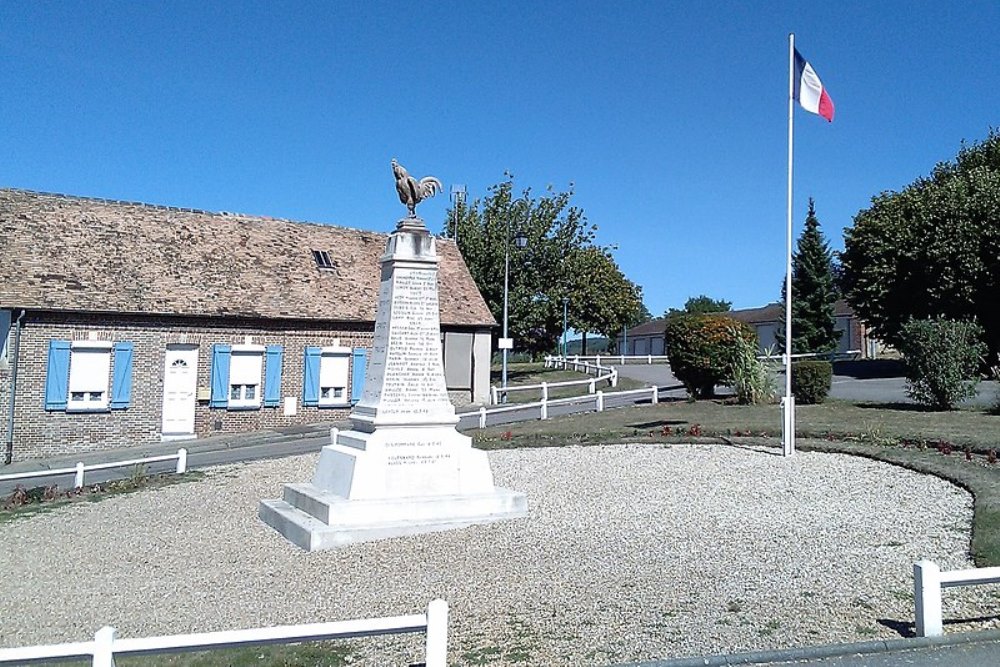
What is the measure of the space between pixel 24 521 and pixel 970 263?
3272 centimetres

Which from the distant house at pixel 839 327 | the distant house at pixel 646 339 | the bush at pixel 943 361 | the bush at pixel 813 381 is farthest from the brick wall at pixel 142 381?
the distant house at pixel 646 339

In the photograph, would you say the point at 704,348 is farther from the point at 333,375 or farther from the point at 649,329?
the point at 649,329

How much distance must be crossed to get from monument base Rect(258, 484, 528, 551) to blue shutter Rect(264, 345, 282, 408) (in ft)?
45.4

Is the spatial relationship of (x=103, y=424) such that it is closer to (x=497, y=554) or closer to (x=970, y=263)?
(x=497, y=554)

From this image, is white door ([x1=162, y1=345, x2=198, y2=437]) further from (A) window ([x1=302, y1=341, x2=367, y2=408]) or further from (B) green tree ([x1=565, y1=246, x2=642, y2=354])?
(B) green tree ([x1=565, y1=246, x2=642, y2=354])

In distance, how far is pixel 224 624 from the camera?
6.79 m

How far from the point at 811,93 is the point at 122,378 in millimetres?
17863

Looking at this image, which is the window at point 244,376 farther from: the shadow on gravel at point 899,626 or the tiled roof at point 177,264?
the shadow on gravel at point 899,626

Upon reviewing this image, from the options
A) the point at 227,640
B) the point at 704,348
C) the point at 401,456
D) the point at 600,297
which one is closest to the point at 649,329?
the point at 600,297

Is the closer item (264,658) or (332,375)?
(264,658)

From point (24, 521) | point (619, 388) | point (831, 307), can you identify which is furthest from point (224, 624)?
point (831, 307)

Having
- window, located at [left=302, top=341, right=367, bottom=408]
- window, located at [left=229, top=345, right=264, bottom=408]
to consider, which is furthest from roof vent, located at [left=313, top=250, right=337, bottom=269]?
window, located at [left=229, top=345, right=264, bottom=408]

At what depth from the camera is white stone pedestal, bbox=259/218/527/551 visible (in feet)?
31.7

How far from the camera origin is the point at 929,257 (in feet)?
111
